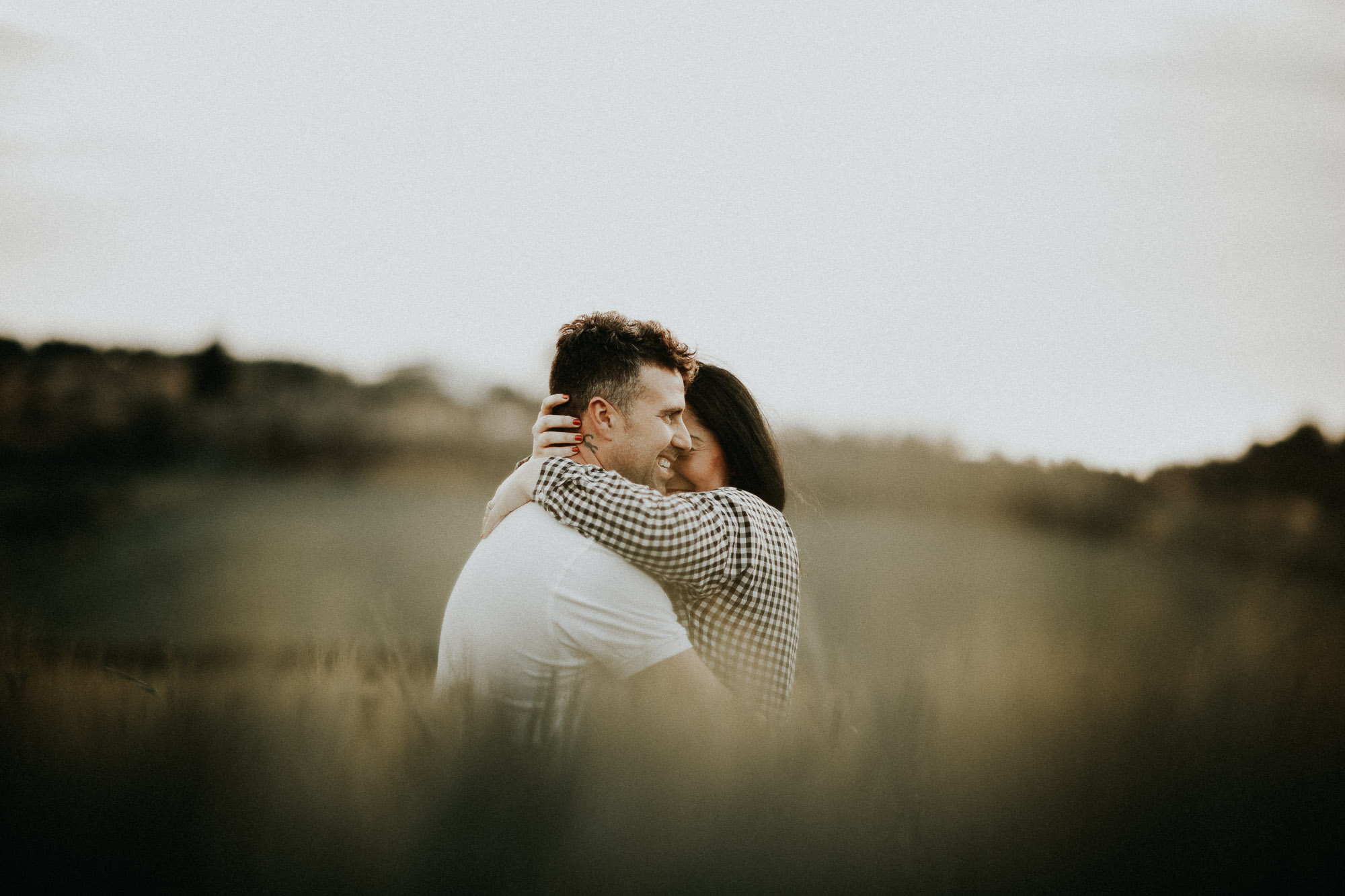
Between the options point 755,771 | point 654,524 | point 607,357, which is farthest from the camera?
point 607,357

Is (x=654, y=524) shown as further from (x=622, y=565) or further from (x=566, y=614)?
(x=566, y=614)

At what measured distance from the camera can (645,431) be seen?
2586mm

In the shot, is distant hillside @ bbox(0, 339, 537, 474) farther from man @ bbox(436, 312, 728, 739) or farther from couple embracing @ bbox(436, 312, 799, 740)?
man @ bbox(436, 312, 728, 739)

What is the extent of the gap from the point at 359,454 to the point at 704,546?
76.2 ft

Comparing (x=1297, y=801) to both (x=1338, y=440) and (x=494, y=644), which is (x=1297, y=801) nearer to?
(x=494, y=644)

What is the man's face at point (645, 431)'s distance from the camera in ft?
8.47

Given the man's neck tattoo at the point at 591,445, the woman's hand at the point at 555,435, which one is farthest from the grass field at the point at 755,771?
the man's neck tattoo at the point at 591,445

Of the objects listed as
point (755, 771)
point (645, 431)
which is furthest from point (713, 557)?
point (755, 771)

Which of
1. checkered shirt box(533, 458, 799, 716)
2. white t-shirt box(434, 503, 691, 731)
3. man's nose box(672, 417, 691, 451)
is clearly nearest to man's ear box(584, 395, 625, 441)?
man's nose box(672, 417, 691, 451)

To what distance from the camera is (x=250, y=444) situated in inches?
945

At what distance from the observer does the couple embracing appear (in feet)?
6.20

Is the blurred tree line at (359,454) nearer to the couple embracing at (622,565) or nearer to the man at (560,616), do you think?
the couple embracing at (622,565)

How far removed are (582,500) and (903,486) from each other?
18050 mm

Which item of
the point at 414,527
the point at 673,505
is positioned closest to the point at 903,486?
the point at 414,527
